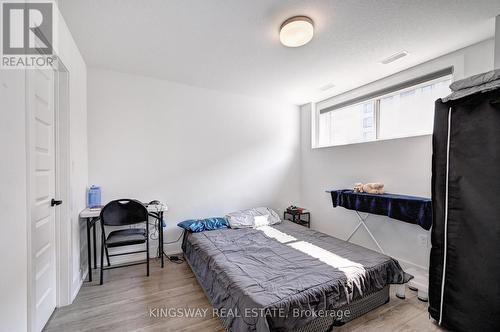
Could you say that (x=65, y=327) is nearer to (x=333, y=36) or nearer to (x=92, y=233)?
(x=92, y=233)

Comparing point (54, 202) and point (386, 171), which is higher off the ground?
point (386, 171)

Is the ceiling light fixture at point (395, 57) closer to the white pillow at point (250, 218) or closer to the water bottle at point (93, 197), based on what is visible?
the white pillow at point (250, 218)

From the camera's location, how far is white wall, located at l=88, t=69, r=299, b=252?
2812mm

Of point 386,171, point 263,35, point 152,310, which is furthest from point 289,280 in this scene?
point 263,35

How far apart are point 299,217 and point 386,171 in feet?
5.44

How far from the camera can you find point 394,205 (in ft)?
7.91

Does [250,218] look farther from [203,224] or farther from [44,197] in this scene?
[44,197]

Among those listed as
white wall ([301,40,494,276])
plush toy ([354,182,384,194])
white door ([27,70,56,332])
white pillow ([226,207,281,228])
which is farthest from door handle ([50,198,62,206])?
white wall ([301,40,494,276])

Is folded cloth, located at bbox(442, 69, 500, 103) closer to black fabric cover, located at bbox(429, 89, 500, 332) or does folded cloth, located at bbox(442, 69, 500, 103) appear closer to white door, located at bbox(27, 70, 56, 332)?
black fabric cover, located at bbox(429, 89, 500, 332)

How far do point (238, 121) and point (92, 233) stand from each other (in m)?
2.55

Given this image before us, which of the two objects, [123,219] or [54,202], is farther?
[123,219]

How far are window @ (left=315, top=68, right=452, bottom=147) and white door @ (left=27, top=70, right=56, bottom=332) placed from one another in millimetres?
3660

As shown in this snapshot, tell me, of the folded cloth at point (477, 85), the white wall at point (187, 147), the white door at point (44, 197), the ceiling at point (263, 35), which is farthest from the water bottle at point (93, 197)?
the folded cloth at point (477, 85)

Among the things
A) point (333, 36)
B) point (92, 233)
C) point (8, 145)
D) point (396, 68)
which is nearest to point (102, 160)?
point (92, 233)
